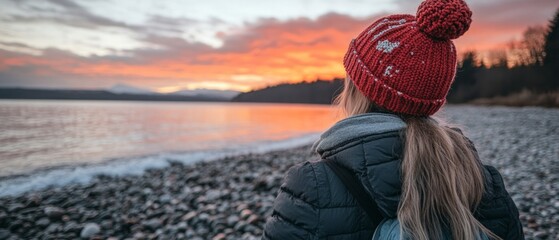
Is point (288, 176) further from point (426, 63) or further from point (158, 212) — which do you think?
point (158, 212)

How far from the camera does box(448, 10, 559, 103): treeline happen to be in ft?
133

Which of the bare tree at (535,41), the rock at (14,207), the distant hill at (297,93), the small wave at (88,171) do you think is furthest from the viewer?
the distant hill at (297,93)

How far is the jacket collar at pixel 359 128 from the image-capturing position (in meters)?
1.51

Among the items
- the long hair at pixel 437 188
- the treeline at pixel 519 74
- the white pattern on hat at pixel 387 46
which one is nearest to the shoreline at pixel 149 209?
the long hair at pixel 437 188

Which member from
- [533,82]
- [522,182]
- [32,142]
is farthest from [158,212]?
[533,82]

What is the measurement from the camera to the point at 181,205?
555cm

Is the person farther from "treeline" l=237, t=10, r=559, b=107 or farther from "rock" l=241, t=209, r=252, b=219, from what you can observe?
"treeline" l=237, t=10, r=559, b=107

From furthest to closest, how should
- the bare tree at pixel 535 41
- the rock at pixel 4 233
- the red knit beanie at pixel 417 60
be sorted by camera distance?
the bare tree at pixel 535 41 → the rock at pixel 4 233 → the red knit beanie at pixel 417 60

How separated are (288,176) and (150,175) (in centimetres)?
846

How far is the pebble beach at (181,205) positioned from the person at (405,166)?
42.8 inches

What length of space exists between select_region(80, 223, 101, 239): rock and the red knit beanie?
4295 mm

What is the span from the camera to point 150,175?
9.14m

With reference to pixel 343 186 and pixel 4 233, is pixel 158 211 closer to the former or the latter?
pixel 4 233

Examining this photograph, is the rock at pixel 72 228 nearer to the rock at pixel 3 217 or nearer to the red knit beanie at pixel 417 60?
the rock at pixel 3 217
